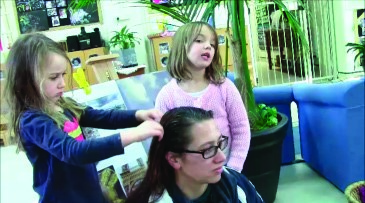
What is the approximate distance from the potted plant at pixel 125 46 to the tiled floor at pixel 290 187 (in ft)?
5.69

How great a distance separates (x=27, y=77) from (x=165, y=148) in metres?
0.42

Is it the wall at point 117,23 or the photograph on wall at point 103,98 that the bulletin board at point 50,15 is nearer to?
the wall at point 117,23

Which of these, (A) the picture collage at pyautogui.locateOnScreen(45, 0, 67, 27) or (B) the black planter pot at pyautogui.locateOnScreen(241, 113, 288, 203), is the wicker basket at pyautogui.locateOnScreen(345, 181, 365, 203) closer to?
(B) the black planter pot at pyautogui.locateOnScreen(241, 113, 288, 203)

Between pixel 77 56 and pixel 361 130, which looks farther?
pixel 77 56

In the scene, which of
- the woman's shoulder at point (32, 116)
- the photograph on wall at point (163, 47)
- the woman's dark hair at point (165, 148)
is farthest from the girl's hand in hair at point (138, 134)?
the photograph on wall at point (163, 47)

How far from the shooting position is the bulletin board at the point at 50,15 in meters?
4.87

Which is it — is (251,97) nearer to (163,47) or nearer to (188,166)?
(188,166)

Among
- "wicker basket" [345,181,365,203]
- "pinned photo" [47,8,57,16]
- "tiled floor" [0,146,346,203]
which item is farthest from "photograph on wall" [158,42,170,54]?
"wicker basket" [345,181,365,203]

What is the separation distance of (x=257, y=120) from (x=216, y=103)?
584 millimetres

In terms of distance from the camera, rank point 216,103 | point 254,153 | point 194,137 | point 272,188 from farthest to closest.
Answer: point 272,188 < point 254,153 < point 216,103 < point 194,137

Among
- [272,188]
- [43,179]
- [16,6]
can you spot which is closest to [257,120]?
[272,188]

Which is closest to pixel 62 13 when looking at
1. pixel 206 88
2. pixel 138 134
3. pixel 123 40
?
pixel 123 40

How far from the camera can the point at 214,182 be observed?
1.02 meters

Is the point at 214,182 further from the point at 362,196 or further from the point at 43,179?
the point at 362,196
